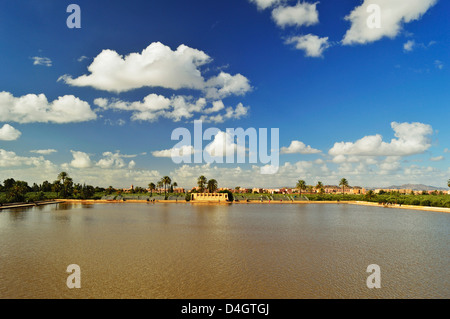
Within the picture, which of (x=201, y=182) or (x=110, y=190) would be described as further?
(x=110, y=190)

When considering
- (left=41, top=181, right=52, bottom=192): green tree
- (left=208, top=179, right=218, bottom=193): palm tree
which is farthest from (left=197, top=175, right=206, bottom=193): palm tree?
(left=41, top=181, right=52, bottom=192): green tree

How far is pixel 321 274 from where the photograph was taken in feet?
65.4

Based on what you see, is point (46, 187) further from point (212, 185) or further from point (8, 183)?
point (212, 185)

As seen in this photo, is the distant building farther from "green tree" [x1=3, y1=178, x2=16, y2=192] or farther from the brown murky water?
"green tree" [x1=3, y1=178, x2=16, y2=192]

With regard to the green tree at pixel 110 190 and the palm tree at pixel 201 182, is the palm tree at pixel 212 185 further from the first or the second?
the green tree at pixel 110 190

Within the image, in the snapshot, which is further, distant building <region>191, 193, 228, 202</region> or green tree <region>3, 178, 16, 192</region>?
green tree <region>3, 178, 16, 192</region>

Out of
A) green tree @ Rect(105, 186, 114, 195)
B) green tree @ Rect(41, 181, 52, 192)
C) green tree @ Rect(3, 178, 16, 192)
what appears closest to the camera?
green tree @ Rect(3, 178, 16, 192)

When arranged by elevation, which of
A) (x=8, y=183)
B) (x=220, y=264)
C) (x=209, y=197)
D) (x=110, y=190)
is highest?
(x=8, y=183)

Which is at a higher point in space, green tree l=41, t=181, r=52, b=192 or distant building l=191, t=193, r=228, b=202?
green tree l=41, t=181, r=52, b=192

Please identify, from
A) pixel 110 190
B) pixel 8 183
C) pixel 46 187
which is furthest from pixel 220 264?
pixel 46 187

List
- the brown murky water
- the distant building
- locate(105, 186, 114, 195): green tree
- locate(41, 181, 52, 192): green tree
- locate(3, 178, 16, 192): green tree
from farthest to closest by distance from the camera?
locate(105, 186, 114, 195): green tree, locate(41, 181, 52, 192): green tree, locate(3, 178, 16, 192): green tree, the distant building, the brown murky water
